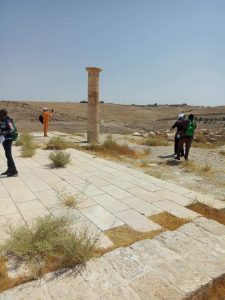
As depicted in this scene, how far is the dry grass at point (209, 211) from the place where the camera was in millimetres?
4795

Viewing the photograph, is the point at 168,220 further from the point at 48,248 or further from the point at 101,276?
the point at 48,248

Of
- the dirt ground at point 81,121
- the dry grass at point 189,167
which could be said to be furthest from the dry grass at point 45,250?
the dirt ground at point 81,121

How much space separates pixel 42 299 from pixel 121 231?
5.44 ft

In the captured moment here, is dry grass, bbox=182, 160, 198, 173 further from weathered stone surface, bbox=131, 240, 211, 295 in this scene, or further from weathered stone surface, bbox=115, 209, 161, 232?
weathered stone surface, bbox=131, 240, 211, 295

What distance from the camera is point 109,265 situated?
126 inches

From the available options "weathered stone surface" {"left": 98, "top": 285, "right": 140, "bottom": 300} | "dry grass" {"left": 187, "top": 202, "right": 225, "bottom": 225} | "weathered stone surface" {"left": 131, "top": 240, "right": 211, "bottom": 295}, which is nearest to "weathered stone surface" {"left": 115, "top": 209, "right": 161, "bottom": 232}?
"weathered stone surface" {"left": 131, "top": 240, "right": 211, "bottom": 295}

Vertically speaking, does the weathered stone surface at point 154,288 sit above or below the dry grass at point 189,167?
above

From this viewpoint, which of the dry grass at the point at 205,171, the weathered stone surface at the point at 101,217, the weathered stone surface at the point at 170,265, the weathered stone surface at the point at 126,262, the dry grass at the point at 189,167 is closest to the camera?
the weathered stone surface at the point at 170,265

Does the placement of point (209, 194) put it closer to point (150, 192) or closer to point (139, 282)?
point (150, 192)

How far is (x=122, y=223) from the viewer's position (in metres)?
4.33

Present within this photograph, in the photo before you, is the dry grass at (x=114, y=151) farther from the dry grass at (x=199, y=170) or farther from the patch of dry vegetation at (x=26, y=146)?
the patch of dry vegetation at (x=26, y=146)

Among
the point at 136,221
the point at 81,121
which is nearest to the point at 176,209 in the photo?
the point at 136,221

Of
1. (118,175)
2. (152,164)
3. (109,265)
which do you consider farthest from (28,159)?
(109,265)

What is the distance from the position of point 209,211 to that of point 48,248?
3066 mm
